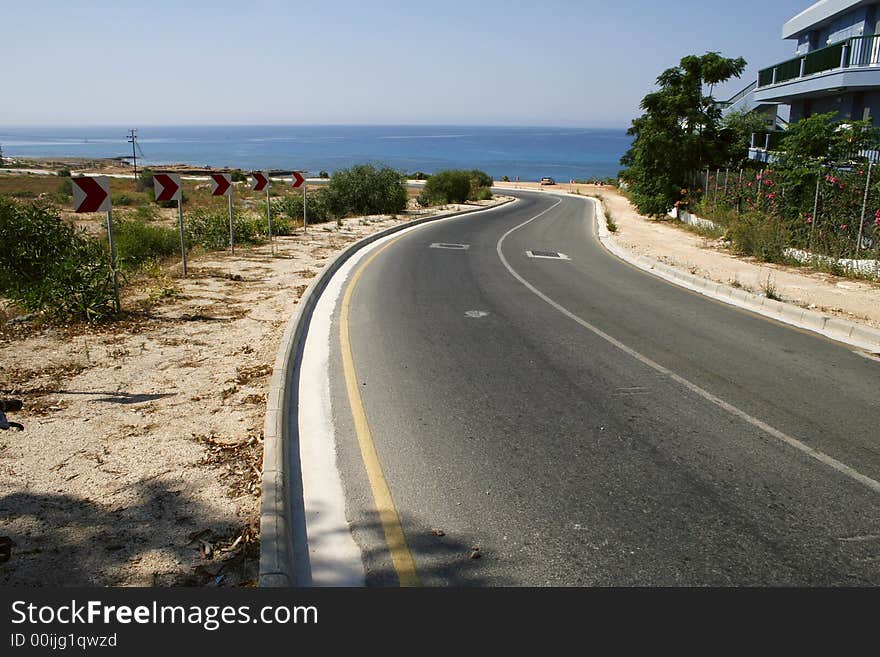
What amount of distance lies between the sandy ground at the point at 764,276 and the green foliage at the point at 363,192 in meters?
13.4

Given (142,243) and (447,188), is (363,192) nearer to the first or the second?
(447,188)

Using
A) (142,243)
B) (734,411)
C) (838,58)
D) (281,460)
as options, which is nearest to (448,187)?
(838,58)

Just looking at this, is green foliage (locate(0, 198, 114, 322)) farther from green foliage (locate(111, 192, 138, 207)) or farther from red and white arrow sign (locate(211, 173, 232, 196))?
green foliage (locate(111, 192, 138, 207))

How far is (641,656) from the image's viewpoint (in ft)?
11.0

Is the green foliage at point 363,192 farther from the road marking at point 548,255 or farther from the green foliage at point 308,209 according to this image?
the road marking at point 548,255

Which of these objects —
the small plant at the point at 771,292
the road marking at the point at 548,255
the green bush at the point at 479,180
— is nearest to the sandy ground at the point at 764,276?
the small plant at the point at 771,292

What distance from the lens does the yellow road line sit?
3.96 meters

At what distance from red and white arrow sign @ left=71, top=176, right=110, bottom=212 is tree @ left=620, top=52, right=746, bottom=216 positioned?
2498 centimetres

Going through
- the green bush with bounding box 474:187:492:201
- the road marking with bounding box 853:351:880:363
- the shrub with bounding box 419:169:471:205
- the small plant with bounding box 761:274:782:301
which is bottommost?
the road marking with bounding box 853:351:880:363

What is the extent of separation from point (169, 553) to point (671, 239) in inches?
864

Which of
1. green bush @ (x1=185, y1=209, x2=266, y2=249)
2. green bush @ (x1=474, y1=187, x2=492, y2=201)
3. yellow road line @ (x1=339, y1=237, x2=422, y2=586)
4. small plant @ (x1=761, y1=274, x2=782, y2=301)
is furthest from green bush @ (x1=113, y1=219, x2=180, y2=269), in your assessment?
green bush @ (x1=474, y1=187, x2=492, y2=201)

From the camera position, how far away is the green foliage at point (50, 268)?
9234 millimetres

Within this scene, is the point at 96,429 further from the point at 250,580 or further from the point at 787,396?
the point at 787,396

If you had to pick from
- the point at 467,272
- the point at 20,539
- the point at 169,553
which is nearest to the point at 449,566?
the point at 169,553
